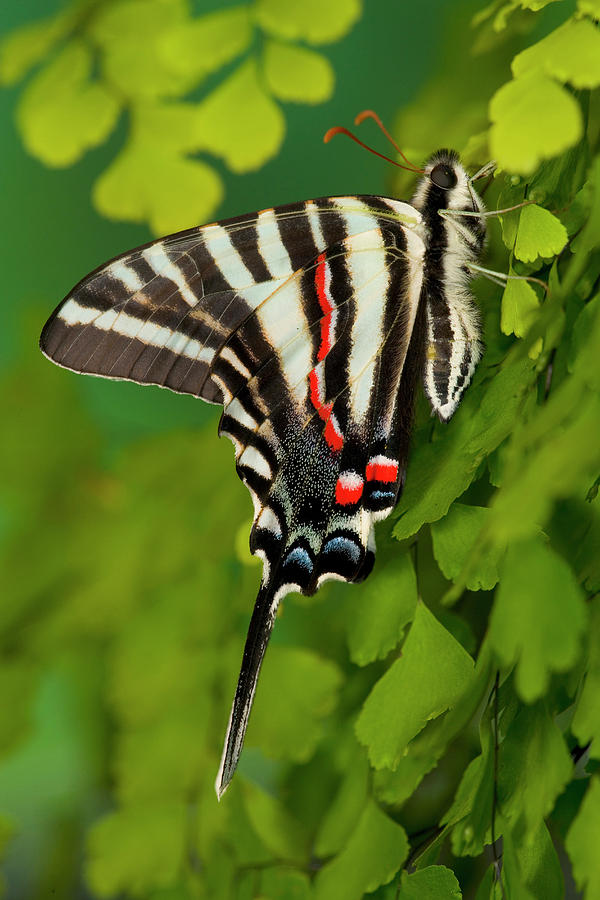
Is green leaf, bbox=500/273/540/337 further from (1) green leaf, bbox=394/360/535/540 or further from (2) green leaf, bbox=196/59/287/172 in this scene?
(2) green leaf, bbox=196/59/287/172

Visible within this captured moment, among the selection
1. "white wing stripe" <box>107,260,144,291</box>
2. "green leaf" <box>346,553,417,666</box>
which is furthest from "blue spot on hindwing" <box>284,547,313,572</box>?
"white wing stripe" <box>107,260,144,291</box>

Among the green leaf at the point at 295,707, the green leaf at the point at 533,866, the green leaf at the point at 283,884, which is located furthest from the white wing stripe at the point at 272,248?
the green leaf at the point at 283,884

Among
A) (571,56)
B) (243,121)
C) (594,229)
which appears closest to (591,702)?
(594,229)

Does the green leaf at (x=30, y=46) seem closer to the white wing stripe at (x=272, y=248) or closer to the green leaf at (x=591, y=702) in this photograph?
the white wing stripe at (x=272, y=248)

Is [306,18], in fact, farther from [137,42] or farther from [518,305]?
[518,305]

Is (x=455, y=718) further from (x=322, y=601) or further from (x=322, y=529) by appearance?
(x=322, y=601)

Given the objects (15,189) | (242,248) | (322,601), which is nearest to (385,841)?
(322,601)
